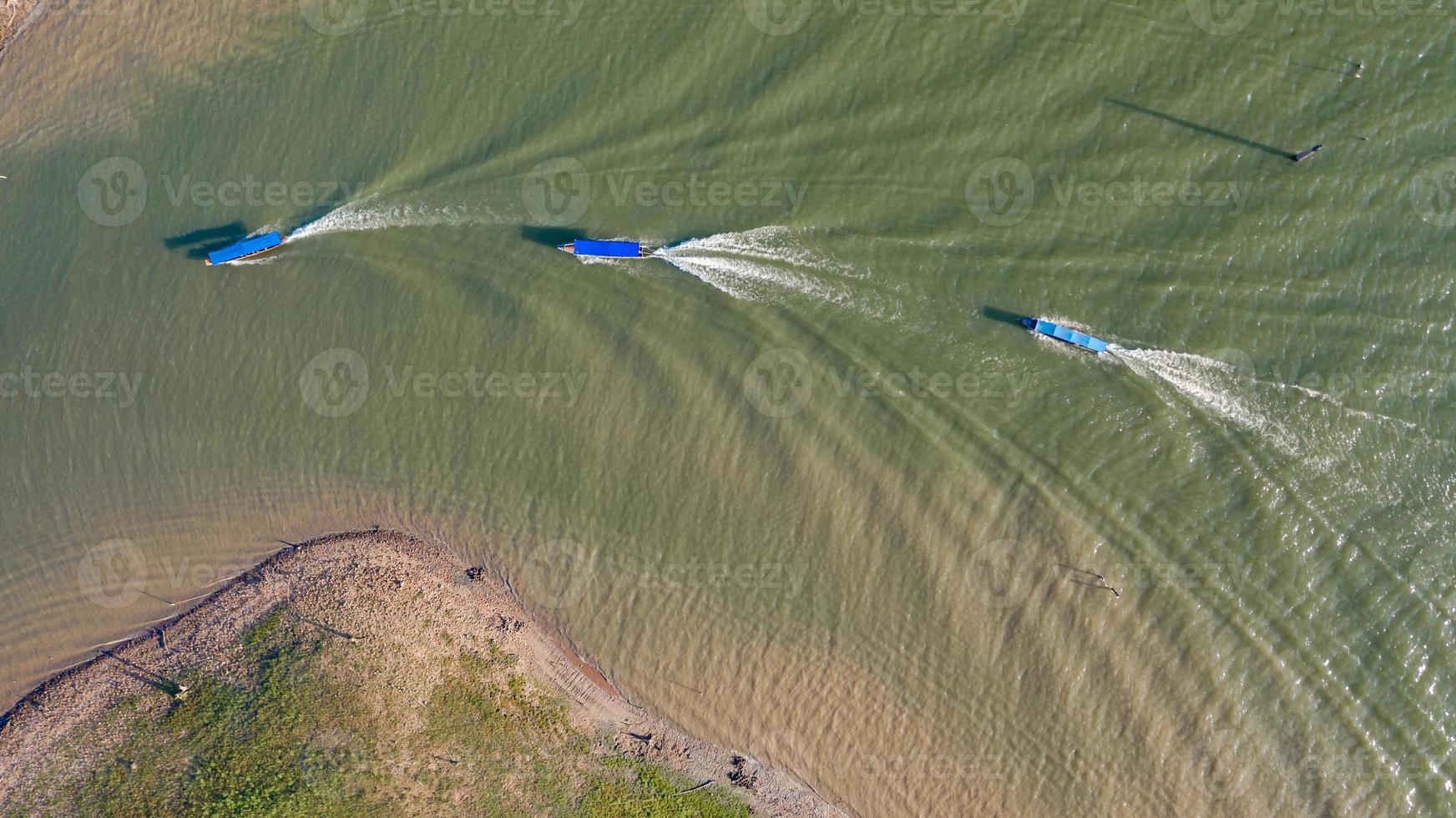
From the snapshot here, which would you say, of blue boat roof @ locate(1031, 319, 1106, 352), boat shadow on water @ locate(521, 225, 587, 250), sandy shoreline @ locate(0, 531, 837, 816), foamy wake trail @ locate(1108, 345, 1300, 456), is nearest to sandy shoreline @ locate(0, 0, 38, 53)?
boat shadow on water @ locate(521, 225, 587, 250)

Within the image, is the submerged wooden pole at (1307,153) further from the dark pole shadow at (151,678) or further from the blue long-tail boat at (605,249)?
the dark pole shadow at (151,678)

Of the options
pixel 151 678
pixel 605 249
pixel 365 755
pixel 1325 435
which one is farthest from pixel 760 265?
pixel 151 678

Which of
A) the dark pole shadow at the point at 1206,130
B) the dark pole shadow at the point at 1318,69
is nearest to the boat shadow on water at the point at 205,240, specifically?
the dark pole shadow at the point at 1206,130

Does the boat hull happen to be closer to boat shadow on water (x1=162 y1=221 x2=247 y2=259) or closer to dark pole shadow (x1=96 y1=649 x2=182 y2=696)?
boat shadow on water (x1=162 y1=221 x2=247 y2=259)

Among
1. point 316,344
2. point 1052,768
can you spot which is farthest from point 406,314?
point 1052,768

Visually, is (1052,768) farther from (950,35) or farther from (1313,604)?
(950,35)

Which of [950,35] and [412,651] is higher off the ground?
[950,35]

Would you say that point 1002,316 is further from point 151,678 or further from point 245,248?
point 151,678
